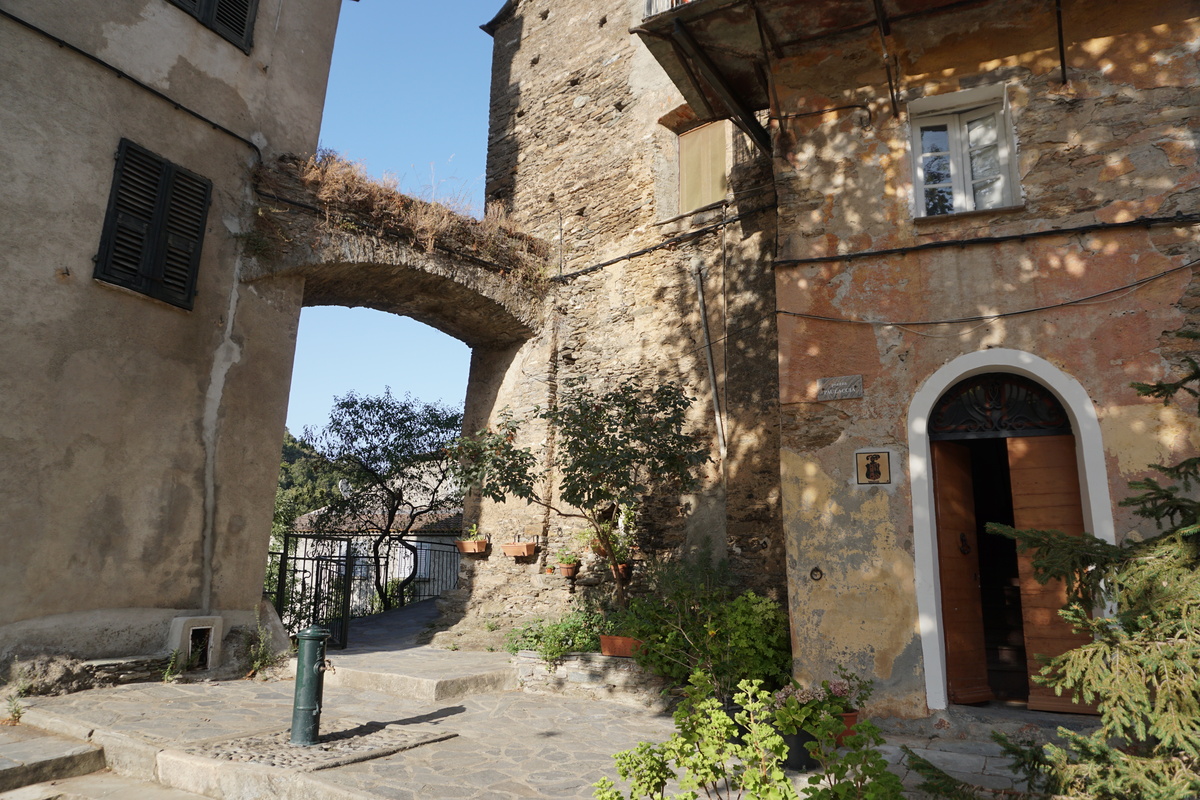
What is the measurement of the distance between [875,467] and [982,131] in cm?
330

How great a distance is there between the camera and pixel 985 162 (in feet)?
22.1

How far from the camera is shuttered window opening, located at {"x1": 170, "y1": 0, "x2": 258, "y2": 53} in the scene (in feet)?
27.5

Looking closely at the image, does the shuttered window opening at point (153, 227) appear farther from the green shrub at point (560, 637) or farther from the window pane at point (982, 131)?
the window pane at point (982, 131)

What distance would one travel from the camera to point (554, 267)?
38.0 ft

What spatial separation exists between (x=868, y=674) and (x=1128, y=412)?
9.30 ft

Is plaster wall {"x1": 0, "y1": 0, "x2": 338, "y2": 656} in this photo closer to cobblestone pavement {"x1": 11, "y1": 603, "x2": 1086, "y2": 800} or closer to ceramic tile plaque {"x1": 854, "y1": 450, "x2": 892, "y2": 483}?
cobblestone pavement {"x1": 11, "y1": 603, "x2": 1086, "y2": 800}

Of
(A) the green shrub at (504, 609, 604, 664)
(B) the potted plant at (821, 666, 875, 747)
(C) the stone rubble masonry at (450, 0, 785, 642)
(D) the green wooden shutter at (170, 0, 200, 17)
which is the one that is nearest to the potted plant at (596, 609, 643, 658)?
(A) the green shrub at (504, 609, 604, 664)

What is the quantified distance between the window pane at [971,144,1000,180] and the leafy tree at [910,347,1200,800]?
13.6ft

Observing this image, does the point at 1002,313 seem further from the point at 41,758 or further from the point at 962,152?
the point at 41,758

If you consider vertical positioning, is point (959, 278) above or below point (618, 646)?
above

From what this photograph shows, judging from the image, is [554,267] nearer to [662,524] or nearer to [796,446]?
[662,524]

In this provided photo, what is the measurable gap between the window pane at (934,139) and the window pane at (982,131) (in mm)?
199

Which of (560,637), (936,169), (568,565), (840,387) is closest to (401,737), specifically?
(560,637)

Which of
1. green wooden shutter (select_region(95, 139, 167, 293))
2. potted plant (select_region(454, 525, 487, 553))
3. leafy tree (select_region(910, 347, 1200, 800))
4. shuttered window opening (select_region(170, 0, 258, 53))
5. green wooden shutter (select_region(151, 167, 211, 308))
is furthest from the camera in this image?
potted plant (select_region(454, 525, 487, 553))
